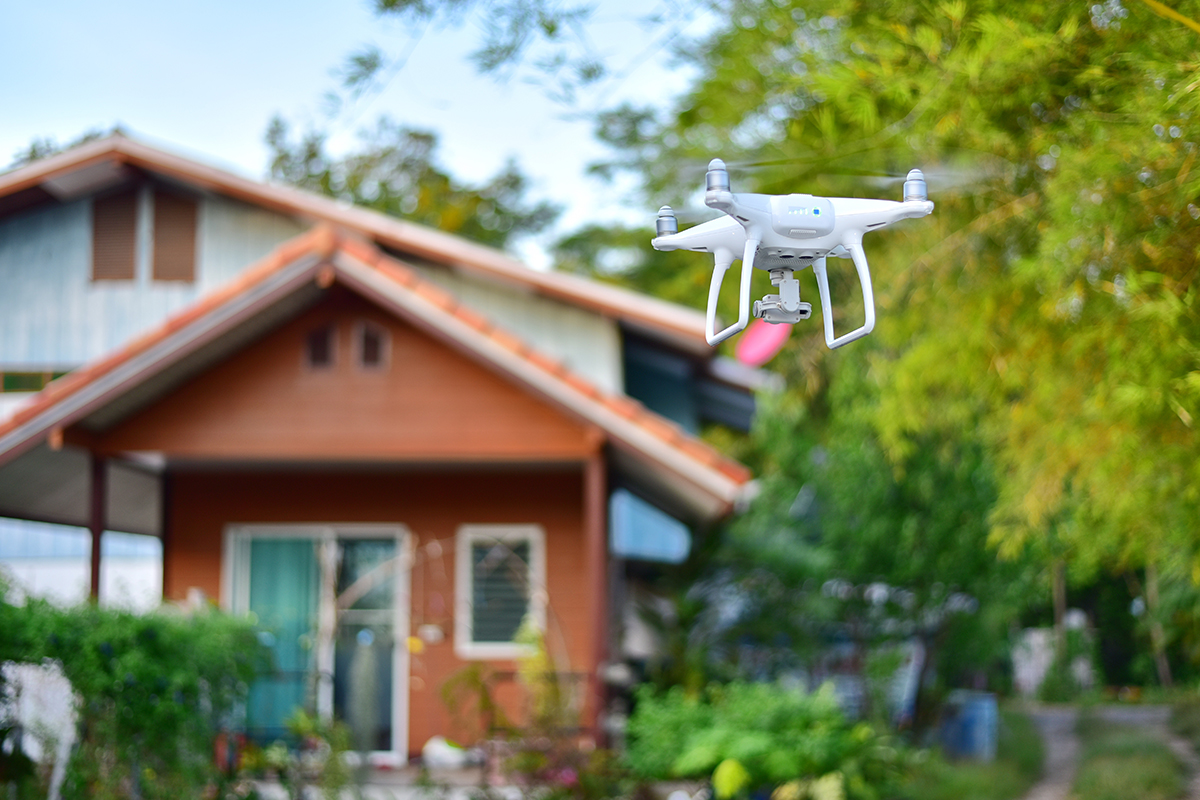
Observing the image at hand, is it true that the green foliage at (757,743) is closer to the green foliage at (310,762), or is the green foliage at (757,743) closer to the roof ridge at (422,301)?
the roof ridge at (422,301)

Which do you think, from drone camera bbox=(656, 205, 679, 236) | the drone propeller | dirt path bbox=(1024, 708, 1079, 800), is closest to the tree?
the drone propeller

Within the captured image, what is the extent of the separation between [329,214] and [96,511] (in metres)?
4.20

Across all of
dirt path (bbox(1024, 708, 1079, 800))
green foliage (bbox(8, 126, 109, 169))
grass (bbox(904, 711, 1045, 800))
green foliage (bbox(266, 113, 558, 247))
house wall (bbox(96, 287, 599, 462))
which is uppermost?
green foliage (bbox(266, 113, 558, 247))

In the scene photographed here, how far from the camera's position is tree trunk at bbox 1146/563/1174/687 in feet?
52.8

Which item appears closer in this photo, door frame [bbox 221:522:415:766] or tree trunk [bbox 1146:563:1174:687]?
door frame [bbox 221:522:415:766]

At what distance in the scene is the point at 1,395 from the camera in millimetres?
12031

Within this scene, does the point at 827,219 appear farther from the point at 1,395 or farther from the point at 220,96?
the point at 1,395

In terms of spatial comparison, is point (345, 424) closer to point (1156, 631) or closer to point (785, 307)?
point (785, 307)

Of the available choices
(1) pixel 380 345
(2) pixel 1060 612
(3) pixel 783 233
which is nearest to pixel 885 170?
(3) pixel 783 233

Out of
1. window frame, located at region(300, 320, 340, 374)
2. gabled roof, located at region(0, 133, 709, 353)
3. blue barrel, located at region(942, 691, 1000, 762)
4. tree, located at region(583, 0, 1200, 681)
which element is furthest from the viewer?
blue barrel, located at region(942, 691, 1000, 762)

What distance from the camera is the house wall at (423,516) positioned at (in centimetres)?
1064

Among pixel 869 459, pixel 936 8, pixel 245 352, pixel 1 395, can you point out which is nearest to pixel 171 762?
pixel 245 352

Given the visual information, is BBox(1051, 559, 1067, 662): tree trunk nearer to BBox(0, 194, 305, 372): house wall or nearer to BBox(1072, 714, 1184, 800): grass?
BBox(1072, 714, 1184, 800): grass

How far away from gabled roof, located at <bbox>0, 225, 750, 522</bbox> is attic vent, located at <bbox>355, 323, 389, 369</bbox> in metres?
0.27
